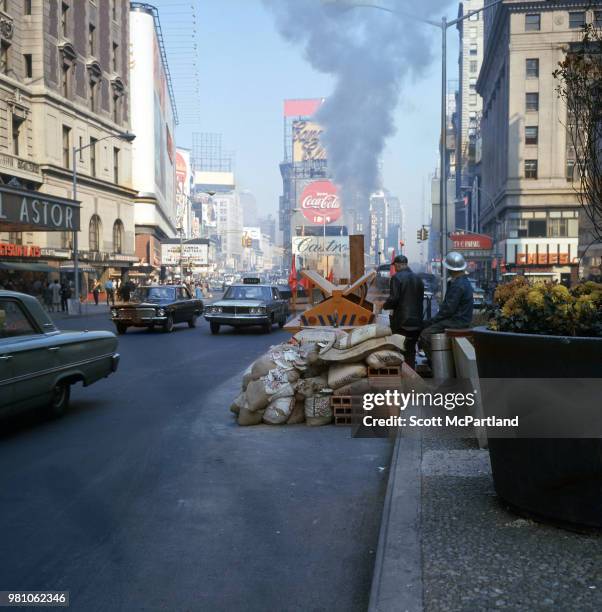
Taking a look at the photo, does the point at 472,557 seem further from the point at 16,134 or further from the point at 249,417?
the point at 16,134

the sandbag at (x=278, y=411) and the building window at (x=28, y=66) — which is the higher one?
the building window at (x=28, y=66)

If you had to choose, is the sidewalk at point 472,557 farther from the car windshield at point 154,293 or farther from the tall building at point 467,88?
the tall building at point 467,88

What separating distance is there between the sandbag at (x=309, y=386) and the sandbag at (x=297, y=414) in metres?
0.10

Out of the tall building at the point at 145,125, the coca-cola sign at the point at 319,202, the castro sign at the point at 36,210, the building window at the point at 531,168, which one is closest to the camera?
the castro sign at the point at 36,210

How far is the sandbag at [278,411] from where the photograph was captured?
741 cm

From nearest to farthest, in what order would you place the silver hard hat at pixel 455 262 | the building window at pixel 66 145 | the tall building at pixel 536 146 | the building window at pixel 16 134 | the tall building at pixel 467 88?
the silver hard hat at pixel 455 262 < the building window at pixel 16 134 < the building window at pixel 66 145 < the tall building at pixel 536 146 < the tall building at pixel 467 88

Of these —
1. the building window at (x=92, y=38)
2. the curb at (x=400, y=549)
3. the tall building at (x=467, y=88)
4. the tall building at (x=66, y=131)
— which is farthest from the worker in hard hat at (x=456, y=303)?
the tall building at (x=467, y=88)

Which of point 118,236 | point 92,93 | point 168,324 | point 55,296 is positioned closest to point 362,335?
point 168,324

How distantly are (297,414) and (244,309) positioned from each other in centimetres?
1328

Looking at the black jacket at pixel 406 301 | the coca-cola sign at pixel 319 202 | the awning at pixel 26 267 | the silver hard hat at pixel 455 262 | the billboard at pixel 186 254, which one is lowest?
the black jacket at pixel 406 301

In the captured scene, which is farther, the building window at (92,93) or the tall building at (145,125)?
the tall building at (145,125)

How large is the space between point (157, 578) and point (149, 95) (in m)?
77.0

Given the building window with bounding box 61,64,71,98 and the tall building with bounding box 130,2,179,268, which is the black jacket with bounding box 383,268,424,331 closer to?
the building window with bounding box 61,64,71,98

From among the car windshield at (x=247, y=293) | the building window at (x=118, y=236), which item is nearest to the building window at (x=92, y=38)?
the building window at (x=118, y=236)
